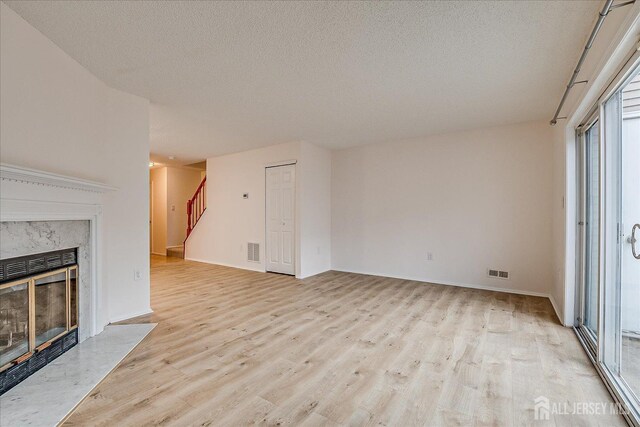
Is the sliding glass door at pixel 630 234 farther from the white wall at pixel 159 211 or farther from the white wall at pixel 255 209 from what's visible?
the white wall at pixel 159 211

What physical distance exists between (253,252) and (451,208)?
3950 millimetres

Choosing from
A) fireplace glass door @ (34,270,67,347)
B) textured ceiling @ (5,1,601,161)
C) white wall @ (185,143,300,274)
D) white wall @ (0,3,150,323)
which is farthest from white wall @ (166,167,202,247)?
fireplace glass door @ (34,270,67,347)

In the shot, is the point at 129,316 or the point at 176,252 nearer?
the point at 129,316

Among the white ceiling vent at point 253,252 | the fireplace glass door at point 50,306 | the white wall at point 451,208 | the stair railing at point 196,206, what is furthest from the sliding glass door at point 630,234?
the stair railing at point 196,206

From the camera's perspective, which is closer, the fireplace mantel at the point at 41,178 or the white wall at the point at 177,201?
the fireplace mantel at the point at 41,178

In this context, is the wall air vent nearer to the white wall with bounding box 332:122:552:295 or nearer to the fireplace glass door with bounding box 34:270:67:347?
the white wall with bounding box 332:122:552:295

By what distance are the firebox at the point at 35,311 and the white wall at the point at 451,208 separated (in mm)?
4341

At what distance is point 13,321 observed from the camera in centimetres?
193

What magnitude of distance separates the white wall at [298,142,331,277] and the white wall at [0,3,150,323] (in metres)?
2.57

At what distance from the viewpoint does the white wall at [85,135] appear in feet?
6.40

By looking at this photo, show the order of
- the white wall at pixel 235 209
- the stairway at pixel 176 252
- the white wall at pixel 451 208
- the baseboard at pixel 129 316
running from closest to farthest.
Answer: the baseboard at pixel 129 316 → the white wall at pixel 451 208 → the white wall at pixel 235 209 → the stairway at pixel 176 252

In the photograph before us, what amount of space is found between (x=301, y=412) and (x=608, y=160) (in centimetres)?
284

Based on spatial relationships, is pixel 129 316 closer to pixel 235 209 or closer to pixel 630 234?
pixel 235 209

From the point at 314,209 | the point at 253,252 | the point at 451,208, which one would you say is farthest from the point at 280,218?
the point at 451,208
